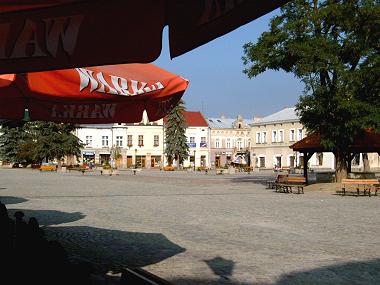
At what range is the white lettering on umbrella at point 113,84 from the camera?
213 inches

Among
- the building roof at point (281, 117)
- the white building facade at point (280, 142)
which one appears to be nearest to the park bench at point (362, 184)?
the white building facade at point (280, 142)

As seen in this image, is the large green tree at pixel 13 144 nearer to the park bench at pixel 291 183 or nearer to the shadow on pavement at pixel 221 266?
the park bench at pixel 291 183

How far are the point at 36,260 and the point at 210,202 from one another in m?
15.0

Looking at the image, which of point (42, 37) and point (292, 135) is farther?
point (292, 135)

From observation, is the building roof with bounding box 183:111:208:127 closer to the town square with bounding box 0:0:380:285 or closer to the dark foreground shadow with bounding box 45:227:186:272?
the town square with bounding box 0:0:380:285

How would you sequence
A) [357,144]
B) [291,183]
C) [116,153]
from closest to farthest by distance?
[291,183] < [357,144] < [116,153]

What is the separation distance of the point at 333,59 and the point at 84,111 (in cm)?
1891

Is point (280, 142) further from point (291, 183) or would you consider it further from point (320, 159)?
point (291, 183)

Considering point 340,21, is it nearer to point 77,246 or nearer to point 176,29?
point 77,246

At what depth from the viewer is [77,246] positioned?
8.36 meters

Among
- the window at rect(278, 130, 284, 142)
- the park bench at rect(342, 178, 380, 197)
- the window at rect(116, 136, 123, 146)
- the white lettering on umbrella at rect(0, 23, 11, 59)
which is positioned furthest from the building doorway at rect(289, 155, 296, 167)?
the white lettering on umbrella at rect(0, 23, 11, 59)

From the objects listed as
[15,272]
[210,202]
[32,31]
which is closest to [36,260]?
[15,272]

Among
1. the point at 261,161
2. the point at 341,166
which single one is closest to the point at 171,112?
the point at 341,166

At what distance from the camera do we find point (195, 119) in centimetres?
9538
